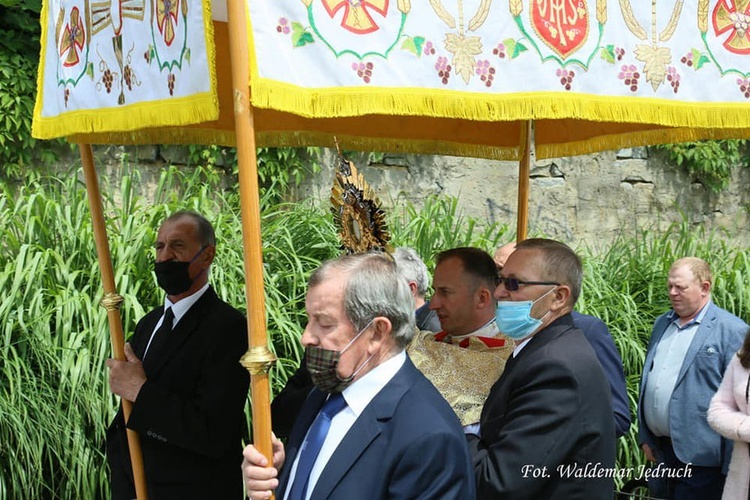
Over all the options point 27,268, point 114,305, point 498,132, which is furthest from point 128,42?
point 27,268

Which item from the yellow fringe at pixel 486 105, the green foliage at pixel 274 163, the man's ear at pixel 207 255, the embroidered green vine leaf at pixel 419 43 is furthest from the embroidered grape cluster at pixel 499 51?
the green foliage at pixel 274 163

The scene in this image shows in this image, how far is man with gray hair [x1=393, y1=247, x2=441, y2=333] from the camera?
3.90 m

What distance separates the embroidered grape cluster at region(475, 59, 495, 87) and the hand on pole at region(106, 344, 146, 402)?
155cm

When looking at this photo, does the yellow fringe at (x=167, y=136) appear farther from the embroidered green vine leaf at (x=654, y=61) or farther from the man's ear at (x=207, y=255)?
the embroidered green vine leaf at (x=654, y=61)

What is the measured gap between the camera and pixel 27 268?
4.92m

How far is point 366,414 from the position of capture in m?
2.17

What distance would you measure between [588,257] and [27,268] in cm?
456

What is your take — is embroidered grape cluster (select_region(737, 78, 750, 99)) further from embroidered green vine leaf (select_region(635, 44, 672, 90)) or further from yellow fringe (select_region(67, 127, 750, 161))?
yellow fringe (select_region(67, 127, 750, 161))

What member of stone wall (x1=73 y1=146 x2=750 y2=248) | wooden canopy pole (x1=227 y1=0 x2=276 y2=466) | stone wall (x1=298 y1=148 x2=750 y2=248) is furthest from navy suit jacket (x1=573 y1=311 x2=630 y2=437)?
stone wall (x1=298 y1=148 x2=750 y2=248)

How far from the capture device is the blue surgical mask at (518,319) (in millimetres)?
2732

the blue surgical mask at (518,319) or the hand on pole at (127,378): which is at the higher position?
the blue surgical mask at (518,319)

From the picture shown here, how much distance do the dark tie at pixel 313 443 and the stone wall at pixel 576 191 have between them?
547 cm

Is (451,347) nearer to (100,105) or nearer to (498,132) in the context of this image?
(100,105)

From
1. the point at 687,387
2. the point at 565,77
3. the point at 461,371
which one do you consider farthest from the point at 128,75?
the point at 687,387
